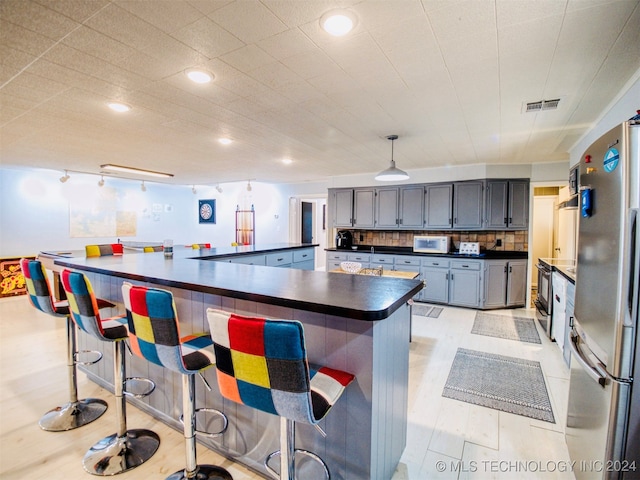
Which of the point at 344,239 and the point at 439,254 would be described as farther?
the point at 344,239

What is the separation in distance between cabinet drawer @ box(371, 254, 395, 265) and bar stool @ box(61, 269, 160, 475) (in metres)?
4.46

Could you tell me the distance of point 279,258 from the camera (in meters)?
4.73

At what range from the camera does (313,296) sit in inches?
58.1

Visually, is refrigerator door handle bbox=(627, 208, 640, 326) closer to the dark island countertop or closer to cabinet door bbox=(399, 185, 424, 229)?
the dark island countertop

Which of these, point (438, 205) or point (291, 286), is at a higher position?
point (438, 205)

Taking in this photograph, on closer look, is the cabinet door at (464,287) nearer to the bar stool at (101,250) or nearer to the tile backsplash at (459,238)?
the tile backsplash at (459,238)

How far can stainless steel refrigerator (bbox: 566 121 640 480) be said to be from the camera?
1.22 m

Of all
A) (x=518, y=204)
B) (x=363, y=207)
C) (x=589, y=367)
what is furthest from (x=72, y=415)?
(x=518, y=204)

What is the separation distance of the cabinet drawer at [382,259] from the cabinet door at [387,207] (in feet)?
2.08

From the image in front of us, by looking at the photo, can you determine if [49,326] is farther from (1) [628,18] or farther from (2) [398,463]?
(1) [628,18]

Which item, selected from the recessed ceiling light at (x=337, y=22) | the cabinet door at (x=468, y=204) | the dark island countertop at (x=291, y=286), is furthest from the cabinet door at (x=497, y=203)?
the recessed ceiling light at (x=337, y=22)

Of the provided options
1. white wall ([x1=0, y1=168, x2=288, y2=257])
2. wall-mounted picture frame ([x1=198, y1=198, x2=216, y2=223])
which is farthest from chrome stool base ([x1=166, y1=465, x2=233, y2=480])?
wall-mounted picture frame ([x1=198, y1=198, x2=216, y2=223])

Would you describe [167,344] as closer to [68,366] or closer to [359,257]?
[68,366]

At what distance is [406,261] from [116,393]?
15.5 feet
